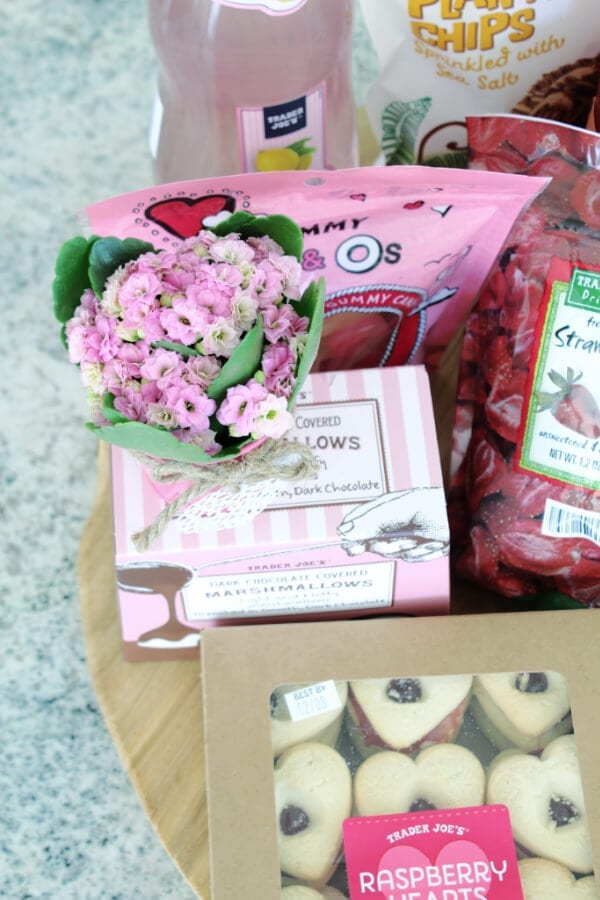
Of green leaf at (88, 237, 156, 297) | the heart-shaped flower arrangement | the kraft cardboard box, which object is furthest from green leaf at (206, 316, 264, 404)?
the kraft cardboard box

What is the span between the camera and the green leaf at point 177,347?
570 millimetres

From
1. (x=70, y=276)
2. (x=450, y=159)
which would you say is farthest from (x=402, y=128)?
(x=70, y=276)

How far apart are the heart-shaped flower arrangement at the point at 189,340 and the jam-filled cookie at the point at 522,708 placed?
0.81 feet

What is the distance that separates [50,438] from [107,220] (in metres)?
0.35

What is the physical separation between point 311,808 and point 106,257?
379 millimetres

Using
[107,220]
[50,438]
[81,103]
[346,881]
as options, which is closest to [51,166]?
[81,103]

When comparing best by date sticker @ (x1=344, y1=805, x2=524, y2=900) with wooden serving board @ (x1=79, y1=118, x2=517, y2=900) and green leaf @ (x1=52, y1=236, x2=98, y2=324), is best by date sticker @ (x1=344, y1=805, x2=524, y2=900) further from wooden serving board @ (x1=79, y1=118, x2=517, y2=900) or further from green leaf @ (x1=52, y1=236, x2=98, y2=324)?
green leaf @ (x1=52, y1=236, x2=98, y2=324)

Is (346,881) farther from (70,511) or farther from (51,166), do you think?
(51,166)

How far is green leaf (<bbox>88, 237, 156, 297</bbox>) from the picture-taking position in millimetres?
613

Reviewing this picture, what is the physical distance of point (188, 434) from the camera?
58cm

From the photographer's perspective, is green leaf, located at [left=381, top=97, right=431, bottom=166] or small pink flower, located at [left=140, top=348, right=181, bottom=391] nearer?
small pink flower, located at [left=140, top=348, right=181, bottom=391]

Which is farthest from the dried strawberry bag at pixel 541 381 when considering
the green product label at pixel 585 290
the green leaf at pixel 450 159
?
the green leaf at pixel 450 159

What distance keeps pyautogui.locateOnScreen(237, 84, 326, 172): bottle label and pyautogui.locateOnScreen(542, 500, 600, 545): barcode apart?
1.12ft

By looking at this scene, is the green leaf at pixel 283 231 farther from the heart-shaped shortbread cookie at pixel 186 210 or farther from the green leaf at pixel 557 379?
the green leaf at pixel 557 379
